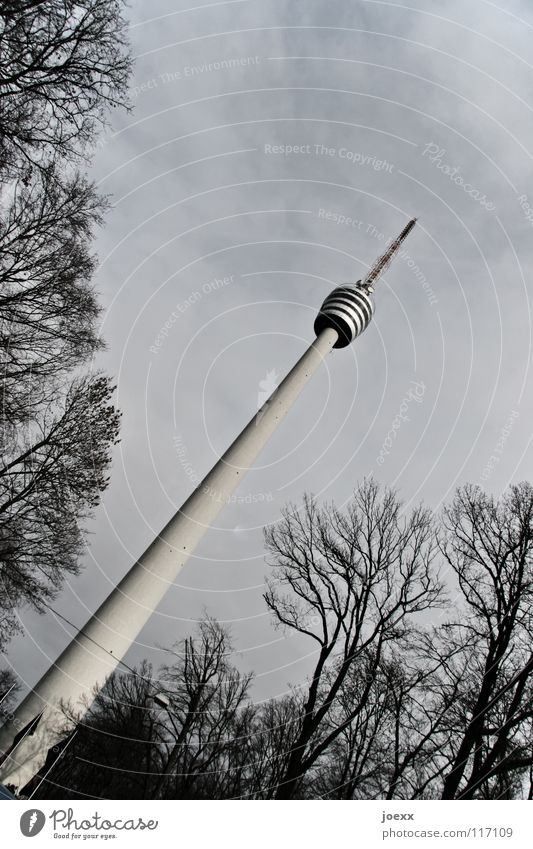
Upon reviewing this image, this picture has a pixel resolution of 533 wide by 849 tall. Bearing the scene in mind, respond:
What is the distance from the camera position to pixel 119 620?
714 inches

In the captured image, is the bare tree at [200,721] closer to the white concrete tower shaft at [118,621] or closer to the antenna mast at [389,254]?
the white concrete tower shaft at [118,621]

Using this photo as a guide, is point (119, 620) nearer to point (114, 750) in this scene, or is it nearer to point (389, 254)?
point (114, 750)

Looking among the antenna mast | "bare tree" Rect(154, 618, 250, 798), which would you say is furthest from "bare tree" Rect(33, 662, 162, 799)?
the antenna mast

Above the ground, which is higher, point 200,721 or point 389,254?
point 389,254

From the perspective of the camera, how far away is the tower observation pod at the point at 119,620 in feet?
46.9

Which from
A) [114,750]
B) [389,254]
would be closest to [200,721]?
[114,750]

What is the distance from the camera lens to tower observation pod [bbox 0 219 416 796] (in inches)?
563

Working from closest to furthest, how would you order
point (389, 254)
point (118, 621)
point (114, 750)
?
Result: point (118, 621)
point (114, 750)
point (389, 254)

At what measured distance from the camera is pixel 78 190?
31.7 ft

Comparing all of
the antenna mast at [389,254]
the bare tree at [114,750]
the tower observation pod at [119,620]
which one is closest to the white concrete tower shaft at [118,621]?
the tower observation pod at [119,620]

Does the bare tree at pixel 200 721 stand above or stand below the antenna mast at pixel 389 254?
below

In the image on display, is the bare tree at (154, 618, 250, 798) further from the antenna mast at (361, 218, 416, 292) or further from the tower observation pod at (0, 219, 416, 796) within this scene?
the antenna mast at (361, 218, 416, 292)
